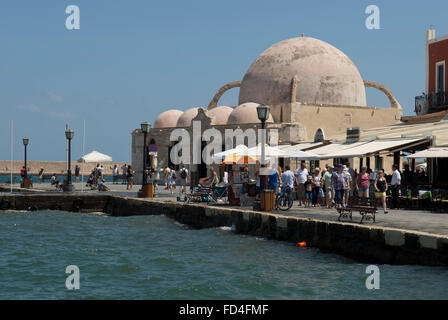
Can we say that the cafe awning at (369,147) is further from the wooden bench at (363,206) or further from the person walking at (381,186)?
the wooden bench at (363,206)

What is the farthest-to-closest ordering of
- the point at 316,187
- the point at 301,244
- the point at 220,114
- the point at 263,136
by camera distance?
the point at 220,114 → the point at 316,187 → the point at 263,136 → the point at 301,244

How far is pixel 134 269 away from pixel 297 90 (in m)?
31.3

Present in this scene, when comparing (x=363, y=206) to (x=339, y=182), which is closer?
(x=363, y=206)

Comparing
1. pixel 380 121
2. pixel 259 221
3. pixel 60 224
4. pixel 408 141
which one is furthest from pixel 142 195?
pixel 380 121

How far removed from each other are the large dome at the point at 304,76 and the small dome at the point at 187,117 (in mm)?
3492

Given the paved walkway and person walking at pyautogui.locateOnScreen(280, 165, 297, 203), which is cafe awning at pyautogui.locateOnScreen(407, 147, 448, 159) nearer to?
the paved walkway

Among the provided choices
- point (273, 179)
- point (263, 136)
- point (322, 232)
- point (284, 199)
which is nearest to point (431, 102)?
point (284, 199)

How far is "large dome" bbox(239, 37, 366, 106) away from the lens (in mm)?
43719

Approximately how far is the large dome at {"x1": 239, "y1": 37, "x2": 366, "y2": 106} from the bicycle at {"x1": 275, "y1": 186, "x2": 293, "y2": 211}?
22.7m

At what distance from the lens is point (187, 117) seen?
1806 inches

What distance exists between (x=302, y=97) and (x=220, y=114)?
17.7 feet

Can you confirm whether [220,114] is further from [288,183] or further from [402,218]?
[402,218]

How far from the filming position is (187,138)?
44.3m

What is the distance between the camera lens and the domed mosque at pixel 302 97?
41.8m
